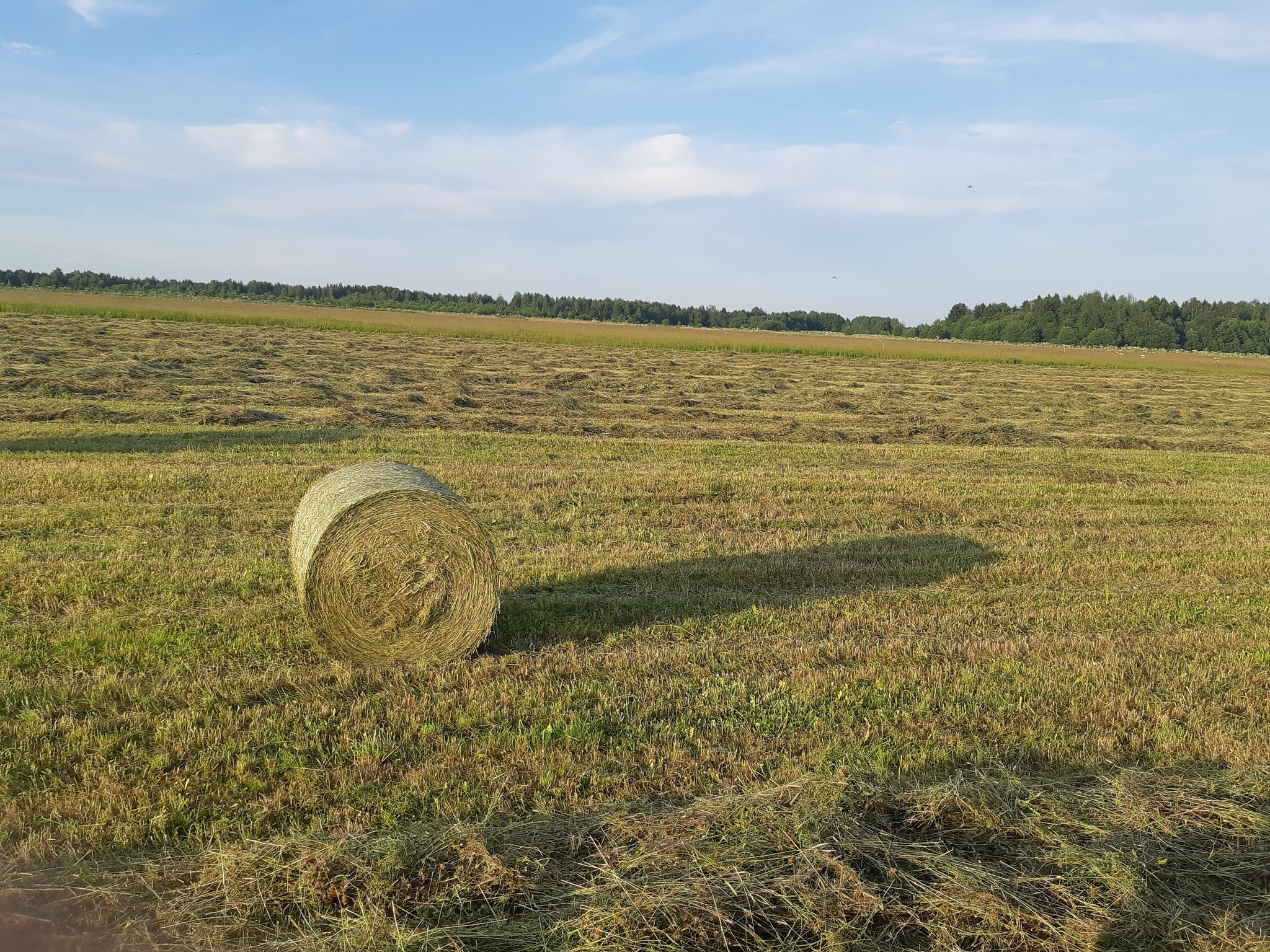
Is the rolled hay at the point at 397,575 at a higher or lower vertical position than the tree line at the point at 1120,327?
lower

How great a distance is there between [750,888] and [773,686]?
2.66 m

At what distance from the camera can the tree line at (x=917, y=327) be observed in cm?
9969

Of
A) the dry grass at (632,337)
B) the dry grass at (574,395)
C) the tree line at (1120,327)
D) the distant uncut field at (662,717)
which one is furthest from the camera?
the tree line at (1120,327)

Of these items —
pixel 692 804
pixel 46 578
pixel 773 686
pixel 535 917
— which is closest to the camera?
pixel 535 917

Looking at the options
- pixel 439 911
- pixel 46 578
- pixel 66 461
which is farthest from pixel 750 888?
pixel 66 461

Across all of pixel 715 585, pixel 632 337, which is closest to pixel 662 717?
pixel 715 585

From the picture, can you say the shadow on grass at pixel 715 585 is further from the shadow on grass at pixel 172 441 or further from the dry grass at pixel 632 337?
the dry grass at pixel 632 337

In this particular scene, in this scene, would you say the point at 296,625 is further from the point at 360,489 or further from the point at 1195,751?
the point at 1195,751

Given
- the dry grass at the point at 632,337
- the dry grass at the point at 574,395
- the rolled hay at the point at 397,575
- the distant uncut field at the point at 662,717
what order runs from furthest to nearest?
the dry grass at the point at 632,337
the dry grass at the point at 574,395
the rolled hay at the point at 397,575
the distant uncut field at the point at 662,717

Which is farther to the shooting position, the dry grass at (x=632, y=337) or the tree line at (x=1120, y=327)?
the tree line at (x=1120, y=327)

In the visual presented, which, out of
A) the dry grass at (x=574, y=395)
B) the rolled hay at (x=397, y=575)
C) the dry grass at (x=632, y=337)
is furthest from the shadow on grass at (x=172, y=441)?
the dry grass at (x=632, y=337)

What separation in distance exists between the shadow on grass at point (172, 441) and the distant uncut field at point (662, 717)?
0.13 metres

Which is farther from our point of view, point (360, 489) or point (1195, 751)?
point (360, 489)

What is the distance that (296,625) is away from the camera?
7355 mm
